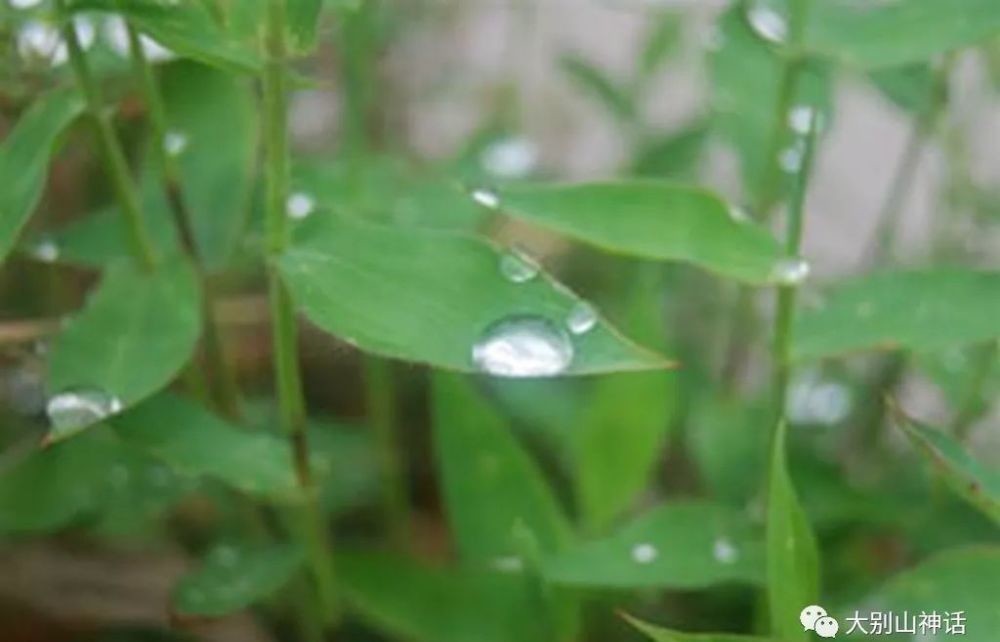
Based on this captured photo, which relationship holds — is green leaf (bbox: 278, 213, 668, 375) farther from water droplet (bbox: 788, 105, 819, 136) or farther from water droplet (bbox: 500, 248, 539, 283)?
water droplet (bbox: 788, 105, 819, 136)

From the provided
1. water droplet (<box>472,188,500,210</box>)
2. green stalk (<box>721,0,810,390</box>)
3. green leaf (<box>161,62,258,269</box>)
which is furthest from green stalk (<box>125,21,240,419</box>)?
green stalk (<box>721,0,810,390</box>)

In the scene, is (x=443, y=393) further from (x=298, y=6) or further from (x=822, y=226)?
(x=822, y=226)

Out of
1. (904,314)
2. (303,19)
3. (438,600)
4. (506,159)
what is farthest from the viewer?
(506,159)

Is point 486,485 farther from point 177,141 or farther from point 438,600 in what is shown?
point 177,141

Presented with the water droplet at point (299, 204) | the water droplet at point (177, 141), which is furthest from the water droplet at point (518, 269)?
the water droplet at point (177, 141)

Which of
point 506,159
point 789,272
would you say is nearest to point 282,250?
point 789,272

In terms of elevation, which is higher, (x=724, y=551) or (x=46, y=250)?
(x=46, y=250)

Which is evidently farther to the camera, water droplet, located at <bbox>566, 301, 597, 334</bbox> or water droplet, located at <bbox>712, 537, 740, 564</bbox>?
water droplet, located at <bbox>712, 537, 740, 564</bbox>
